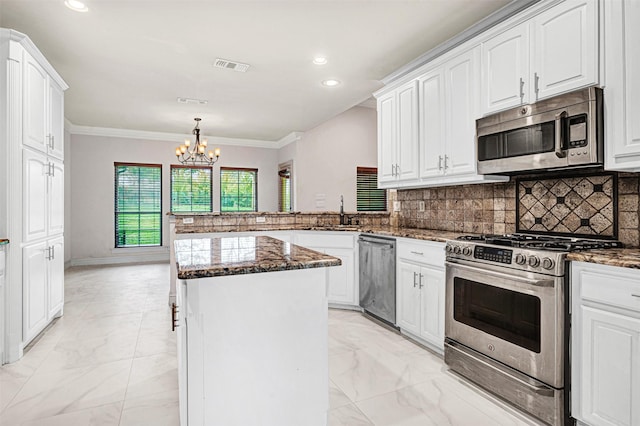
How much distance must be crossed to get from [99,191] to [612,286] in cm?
786

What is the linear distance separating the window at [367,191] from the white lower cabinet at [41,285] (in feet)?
17.2

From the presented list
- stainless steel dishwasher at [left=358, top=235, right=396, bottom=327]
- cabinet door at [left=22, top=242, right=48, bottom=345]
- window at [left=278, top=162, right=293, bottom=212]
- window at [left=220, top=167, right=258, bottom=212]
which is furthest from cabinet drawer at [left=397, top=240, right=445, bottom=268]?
window at [left=220, top=167, right=258, bottom=212]

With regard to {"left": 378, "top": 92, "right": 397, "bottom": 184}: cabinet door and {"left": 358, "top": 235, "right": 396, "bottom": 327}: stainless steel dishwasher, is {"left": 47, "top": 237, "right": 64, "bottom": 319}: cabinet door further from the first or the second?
{"left": 378, "top": 92, "right": 397, "bottom": 184}: cabinet door

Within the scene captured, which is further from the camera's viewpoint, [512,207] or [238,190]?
[238,190]

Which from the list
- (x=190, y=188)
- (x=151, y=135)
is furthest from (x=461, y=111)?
(x=151, y=135)

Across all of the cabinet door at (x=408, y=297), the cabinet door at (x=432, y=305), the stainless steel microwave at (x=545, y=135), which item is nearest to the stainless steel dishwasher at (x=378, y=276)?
the cabinet door at (x=408, y=297)

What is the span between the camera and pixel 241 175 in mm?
8312

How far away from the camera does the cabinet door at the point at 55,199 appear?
10.9 ft

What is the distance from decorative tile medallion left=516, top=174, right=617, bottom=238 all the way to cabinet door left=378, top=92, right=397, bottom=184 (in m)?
1.25

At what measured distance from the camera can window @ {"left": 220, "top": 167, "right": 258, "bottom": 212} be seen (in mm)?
8125

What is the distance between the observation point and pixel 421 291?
2.94 meters

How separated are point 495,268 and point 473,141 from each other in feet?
3.55

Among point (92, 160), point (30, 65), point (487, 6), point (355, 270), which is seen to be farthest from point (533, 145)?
point (92, 160)

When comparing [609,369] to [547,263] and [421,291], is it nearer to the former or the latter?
[547,263]
